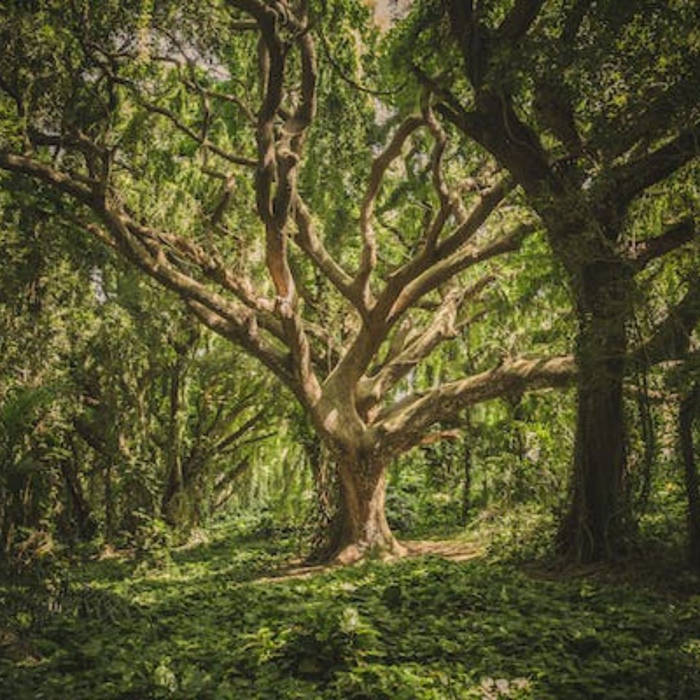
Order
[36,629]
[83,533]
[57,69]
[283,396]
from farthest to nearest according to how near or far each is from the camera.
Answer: [83,533] → [283,396] → [57,69] → [36,629]

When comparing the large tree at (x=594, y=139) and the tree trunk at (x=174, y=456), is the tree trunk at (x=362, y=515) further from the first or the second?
the tree trunk at (x=174, y=456)

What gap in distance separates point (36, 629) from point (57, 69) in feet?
19.3

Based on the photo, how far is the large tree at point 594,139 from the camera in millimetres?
4699

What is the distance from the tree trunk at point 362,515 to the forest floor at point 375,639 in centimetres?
233

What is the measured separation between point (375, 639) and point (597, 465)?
3.52 m

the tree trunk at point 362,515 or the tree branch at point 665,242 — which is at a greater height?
the tree branch at point 665,242

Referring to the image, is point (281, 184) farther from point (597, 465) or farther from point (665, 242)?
point (597, 465)

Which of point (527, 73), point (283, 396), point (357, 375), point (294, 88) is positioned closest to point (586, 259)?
point (527, 73)

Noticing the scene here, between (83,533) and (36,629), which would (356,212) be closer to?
(36,629)

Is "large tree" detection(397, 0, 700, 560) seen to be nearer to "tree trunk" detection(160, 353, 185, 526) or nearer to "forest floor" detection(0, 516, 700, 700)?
"forest floor" detection(0, 516, 700, 700)

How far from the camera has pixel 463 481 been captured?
48.2 feet

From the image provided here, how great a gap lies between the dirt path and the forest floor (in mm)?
1671

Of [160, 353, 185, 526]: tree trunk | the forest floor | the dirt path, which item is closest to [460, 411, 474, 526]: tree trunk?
the dirt path

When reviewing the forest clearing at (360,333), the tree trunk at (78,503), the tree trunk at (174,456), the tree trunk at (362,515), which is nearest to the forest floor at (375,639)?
the forest clearing at (360,333)
